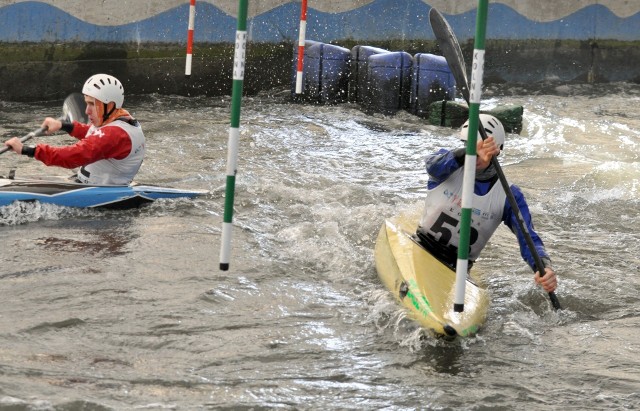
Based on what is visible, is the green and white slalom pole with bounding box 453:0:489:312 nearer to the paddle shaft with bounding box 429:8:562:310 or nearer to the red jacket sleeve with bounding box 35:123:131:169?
the paddle shaft with bounding box 429:8:562:310

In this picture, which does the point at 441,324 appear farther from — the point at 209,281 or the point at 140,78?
the point at 140,78

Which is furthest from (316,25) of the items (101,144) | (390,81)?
(101,144)

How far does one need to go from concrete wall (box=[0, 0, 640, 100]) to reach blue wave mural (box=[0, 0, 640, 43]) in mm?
15

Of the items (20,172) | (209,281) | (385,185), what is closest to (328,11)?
(385,185)

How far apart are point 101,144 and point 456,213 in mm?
2623

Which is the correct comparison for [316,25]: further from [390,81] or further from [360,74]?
[390,81]

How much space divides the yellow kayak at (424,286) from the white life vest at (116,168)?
203cm

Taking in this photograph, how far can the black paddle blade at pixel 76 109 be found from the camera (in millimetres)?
7172

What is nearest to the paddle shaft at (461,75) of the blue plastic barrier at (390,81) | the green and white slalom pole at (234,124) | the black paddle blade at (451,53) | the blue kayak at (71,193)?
the black paddle blade at (451,53)

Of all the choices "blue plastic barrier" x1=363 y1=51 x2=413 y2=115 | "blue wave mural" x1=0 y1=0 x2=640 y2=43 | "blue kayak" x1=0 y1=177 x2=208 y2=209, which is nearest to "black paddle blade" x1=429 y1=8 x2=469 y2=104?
"blue kayak" x1=0 y1=177 x2=208 y2=209

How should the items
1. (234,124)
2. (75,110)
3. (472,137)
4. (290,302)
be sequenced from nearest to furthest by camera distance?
(472,137)
(234,124)
(290,302)
(75,110)

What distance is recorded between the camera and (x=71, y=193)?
6.50 meters

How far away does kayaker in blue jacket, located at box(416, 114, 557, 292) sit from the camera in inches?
199

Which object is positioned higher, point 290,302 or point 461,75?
point 461,75
